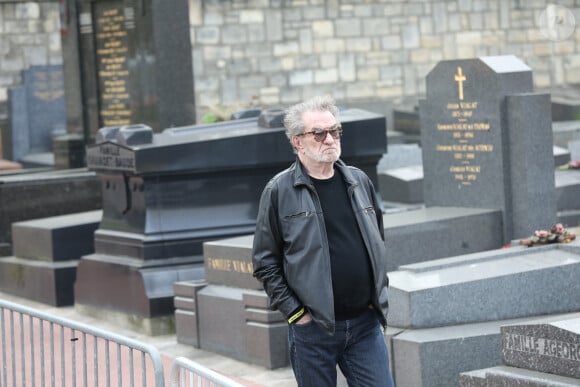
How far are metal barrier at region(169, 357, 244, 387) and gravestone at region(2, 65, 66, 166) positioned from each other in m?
20.4

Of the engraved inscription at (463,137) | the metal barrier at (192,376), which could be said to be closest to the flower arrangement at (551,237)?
the engraved inscription at (463,137)

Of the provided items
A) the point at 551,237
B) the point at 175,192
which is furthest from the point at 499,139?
the point at 175,192

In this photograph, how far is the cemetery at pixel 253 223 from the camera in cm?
826

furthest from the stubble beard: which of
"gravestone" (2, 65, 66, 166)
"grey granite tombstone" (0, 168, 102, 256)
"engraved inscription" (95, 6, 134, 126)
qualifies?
"gravestone" (2, 65, 66, 166)

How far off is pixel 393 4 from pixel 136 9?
996 cm

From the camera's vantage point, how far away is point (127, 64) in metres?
15.7

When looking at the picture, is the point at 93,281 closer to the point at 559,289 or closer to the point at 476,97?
the point at 476,97

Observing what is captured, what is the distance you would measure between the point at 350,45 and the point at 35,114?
6.80 metres

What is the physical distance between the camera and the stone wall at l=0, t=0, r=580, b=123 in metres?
23.0

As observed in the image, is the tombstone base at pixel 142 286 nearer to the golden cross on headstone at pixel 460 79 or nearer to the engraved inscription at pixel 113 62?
the golden cross on headstone at pixel 460 79

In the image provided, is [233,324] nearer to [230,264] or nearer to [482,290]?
[230,264]

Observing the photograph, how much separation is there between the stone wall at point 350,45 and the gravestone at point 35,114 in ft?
15.1

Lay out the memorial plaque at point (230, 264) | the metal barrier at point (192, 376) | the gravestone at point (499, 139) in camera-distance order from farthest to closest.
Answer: the gravestone at point (499, 139)
the memorial plaque at point (230, 264)
the metal barrier at point (192, 376)

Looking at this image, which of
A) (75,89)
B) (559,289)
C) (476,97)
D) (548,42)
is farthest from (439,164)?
(548,42)
